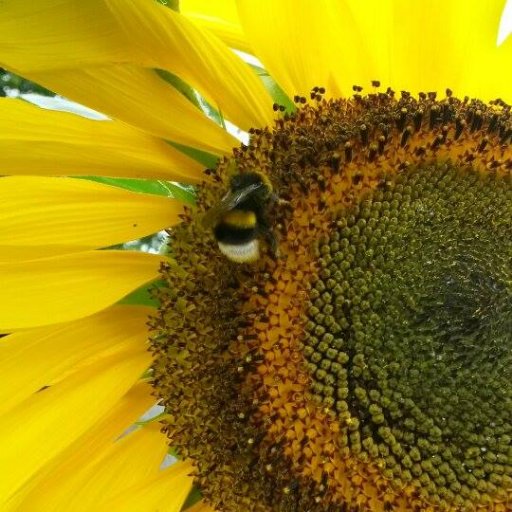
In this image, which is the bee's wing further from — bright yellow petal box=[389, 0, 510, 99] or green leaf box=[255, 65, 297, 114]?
bright yellow petal box=[389, 0, 510, 99]

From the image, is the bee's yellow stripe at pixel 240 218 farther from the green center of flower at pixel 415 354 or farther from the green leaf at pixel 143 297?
the green leaf at pixel 143 297

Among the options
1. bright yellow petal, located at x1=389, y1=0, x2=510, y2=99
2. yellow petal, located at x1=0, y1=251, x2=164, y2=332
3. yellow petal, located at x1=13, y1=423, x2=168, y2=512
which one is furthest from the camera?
bright yellow petal, located at x1=389, y1=0, x2=510, y2=99

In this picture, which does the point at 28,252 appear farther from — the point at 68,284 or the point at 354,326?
the point at 354,326

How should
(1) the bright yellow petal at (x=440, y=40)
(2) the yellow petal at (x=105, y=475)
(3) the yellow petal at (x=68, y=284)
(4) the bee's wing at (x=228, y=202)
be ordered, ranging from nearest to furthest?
(4) the bee's wing at (x=228, y=202)
(3) the yellow petal at (x=68, y=284)
(2) the yellow petal at (x=105, y=475)
(1) the bright yellow petal at (x=440, y=40)

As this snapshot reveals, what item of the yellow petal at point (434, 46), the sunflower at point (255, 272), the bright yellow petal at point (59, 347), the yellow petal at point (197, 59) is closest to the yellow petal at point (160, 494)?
the sunflower at point (255, 272)

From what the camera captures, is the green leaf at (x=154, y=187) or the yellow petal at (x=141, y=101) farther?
the green leaf at (x=154, y=187)

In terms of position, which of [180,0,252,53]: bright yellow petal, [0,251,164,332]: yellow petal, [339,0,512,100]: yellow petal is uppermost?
[339,0,512,100]: yellow petal

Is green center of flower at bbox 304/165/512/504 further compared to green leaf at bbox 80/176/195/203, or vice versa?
green leaf at bbox 80/176/195/203

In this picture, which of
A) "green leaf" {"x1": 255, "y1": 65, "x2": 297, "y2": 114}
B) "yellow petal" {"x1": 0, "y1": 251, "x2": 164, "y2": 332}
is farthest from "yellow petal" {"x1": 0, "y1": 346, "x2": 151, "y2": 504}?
"green leaf" {"x1": 255, "y1": 65, "x2": 297, "y2": 114}
